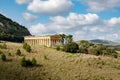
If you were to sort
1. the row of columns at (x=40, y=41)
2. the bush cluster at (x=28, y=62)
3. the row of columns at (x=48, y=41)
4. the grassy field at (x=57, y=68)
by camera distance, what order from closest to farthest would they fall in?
the grassy field at (x=57, y=68), the bush cluster at (x=28, y=62), the row of columns at (x=48, y=41), the row of columns at (x=40, y=41)

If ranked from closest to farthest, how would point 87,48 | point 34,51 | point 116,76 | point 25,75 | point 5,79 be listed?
point 5,79 → point 25,75 → point 116,76 → point 34,51 → point 87,48

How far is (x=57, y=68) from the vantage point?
58156mm

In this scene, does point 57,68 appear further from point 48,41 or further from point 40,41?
point 40,41

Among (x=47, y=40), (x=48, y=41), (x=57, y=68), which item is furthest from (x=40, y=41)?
(x=57, y=68)

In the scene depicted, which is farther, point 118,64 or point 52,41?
point 52,41

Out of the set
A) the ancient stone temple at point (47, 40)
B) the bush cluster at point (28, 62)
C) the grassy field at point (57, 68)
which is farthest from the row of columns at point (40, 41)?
the bush cluster at point (28, 62)

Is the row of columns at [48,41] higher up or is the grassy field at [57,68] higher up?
Answer: the row of columns at [48,41]

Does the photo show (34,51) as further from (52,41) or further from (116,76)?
(52,41)

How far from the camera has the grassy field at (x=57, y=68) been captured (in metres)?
52.2

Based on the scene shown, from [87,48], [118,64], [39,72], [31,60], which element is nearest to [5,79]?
[39,72]

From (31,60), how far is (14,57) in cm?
402

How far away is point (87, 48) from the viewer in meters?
103

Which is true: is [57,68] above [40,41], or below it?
below

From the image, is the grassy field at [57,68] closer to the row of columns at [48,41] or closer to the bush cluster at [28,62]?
the bush cluster at [28,62]
